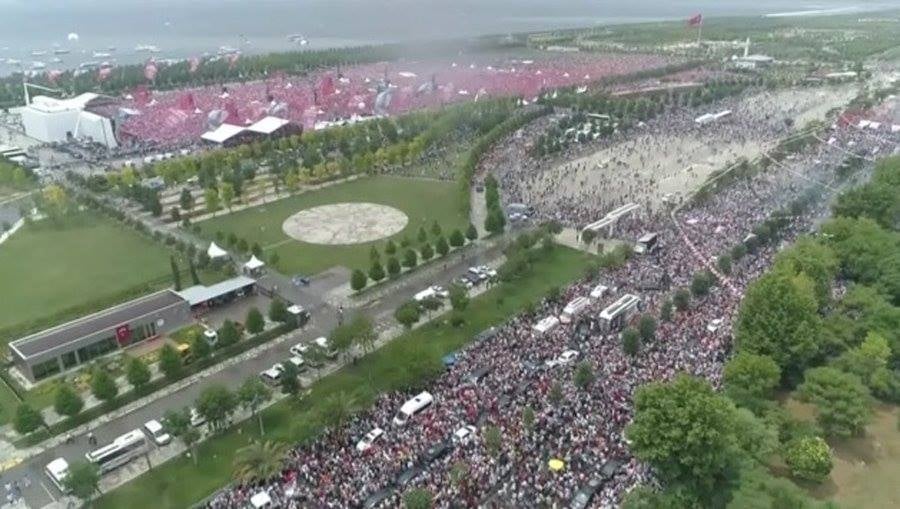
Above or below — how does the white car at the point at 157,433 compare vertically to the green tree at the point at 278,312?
below

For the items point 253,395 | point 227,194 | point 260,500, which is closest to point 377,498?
point 260,500

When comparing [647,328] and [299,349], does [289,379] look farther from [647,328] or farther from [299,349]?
[647,328]

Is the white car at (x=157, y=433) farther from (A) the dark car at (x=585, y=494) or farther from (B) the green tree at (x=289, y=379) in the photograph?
(A) the dark car at (x=585, y=494)

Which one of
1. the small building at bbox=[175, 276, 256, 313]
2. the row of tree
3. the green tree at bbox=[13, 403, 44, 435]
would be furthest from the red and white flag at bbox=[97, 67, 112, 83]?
the green tree at bbox=[13, 403, 44, 435]

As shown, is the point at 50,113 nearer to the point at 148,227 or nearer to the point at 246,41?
the point at 148,227

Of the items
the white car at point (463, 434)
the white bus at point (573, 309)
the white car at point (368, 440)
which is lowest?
the white car at point (368, 440)

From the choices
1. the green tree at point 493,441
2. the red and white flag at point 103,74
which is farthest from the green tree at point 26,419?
the red and white flag at point 103,74

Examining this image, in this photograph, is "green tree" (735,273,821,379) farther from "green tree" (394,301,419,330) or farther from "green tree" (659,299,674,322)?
"green tree" (394,301,419,330)
